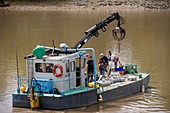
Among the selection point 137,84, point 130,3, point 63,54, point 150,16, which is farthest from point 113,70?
point 130,3

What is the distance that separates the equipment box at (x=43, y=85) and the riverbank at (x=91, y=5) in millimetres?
60388

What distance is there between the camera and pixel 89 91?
19.4 metres

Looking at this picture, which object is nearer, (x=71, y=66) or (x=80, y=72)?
(x=71, y=66)

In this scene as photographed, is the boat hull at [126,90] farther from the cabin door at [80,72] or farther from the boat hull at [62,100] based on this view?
the cabin door at [80,72]

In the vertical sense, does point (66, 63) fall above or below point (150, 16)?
below

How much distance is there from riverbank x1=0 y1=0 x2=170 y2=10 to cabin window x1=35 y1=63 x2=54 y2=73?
6002 centimetres

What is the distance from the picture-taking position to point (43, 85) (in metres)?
19.1

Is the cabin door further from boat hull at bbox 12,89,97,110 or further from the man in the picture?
boat hull at bbox 12,89,97,110

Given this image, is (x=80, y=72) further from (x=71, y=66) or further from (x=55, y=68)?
(x=55, y=68)

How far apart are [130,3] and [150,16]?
12558 millimetres

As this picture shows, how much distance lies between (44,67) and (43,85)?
2.51 feet

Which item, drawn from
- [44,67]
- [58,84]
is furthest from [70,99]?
[44,67]

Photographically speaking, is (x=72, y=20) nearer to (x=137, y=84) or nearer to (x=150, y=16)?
(x=150, y=16)

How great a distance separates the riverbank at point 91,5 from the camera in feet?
261
